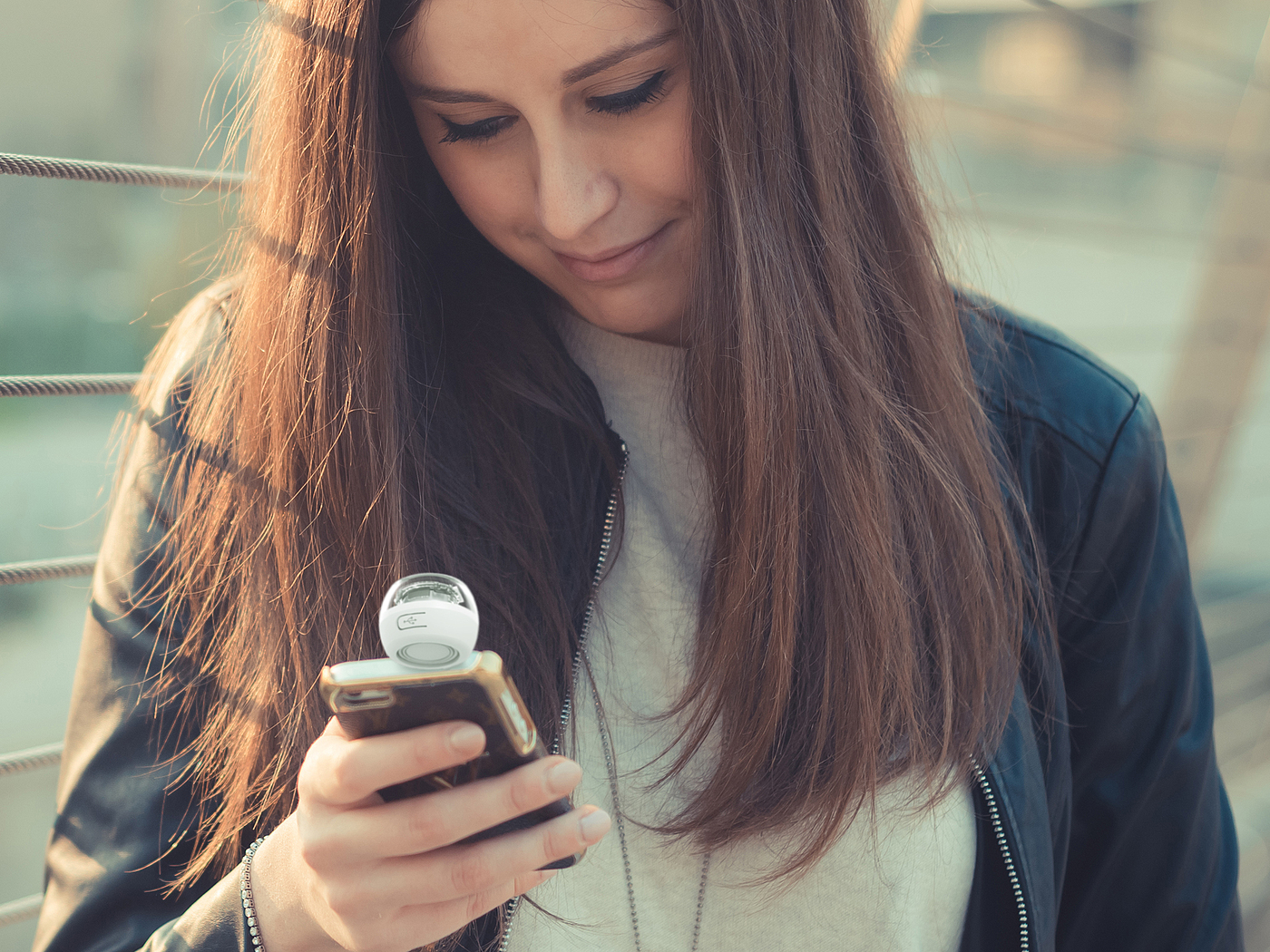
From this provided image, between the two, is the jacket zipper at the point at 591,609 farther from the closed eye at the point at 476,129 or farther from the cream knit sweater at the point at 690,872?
the closed eye at the point at 476,129

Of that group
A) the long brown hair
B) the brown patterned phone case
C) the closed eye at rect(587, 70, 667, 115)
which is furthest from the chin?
the brown patterned phone case

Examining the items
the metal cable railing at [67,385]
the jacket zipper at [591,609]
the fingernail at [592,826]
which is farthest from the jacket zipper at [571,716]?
the metal cable railing at [67,385]

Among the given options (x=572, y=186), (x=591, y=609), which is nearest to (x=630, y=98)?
(x=572, y=186)

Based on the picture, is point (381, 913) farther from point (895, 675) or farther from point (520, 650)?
point (895, 675)

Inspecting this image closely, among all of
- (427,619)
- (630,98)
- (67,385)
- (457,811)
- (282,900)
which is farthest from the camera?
(67,385)

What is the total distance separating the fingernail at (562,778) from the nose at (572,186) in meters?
0.60

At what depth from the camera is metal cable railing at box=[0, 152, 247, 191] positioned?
43.1 inches

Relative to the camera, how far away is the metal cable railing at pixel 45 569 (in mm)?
1246

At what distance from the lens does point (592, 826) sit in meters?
0.70

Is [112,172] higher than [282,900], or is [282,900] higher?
[112,172]

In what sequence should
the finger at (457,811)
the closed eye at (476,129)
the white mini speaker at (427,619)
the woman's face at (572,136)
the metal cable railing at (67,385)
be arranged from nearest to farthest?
1. the white mini speaker at (427,619)
2. the finger at (457,811)
3. the woman's face at (572,136)
4. the closed eye at (476,129)
5. the metal cable railing at (67,385)

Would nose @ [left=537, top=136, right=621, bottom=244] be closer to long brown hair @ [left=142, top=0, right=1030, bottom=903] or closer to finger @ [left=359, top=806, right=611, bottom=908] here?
long brown hair @ [left=142, top=0, right=1030, bottom=903]

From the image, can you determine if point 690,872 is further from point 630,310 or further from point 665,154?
point 665,154

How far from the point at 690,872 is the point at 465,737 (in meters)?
0.60
